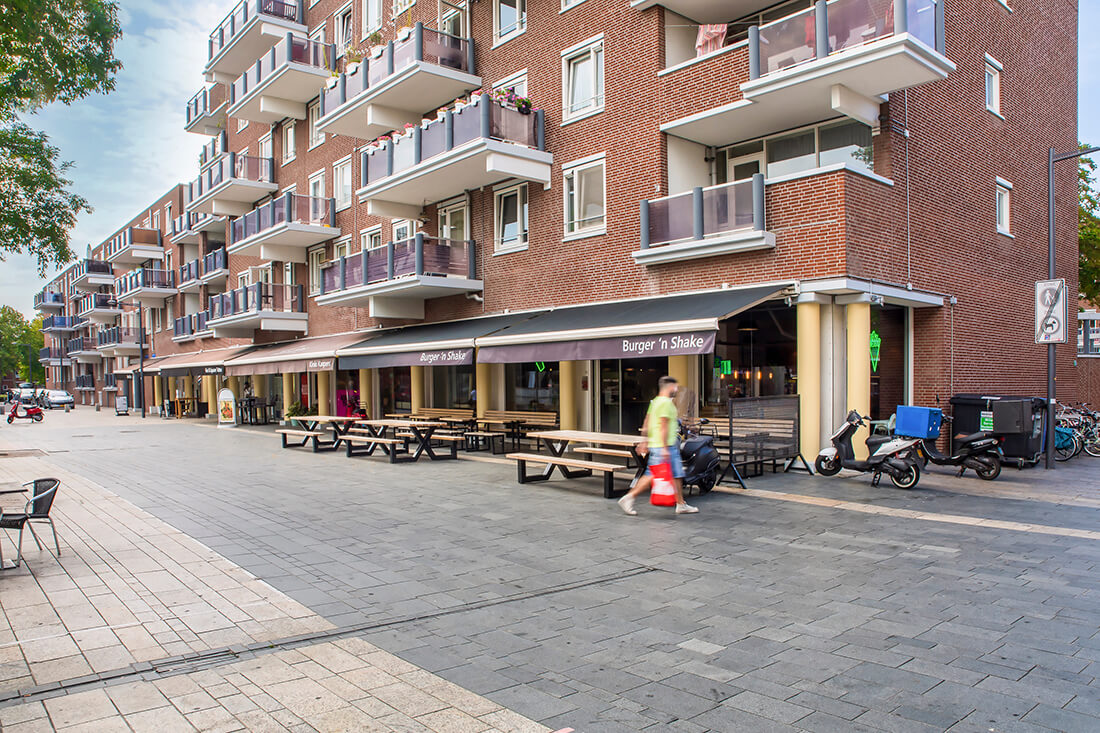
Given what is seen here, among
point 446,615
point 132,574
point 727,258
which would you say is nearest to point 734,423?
point 727,258

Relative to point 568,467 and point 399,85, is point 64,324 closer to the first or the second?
point 399,85

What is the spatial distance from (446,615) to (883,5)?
11356 mm

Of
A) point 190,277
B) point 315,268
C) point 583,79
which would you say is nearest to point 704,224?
point 583,79

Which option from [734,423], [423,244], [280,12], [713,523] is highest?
[280,12]

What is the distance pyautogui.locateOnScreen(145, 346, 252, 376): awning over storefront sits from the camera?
1230 inches

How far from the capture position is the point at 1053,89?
61.8ft

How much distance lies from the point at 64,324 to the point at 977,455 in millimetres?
85613

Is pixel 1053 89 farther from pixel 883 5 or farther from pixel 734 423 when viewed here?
pixel 734 423

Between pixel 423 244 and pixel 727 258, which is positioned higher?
pixel 423 244

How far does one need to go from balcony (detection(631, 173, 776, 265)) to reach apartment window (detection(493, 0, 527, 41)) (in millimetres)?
7356

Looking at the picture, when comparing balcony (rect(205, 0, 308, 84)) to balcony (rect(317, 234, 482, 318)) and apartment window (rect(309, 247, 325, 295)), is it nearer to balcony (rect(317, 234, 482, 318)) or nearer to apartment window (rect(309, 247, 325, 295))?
apartment window (rect(309, 247, 325, 295))

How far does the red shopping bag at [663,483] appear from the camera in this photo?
9102mm

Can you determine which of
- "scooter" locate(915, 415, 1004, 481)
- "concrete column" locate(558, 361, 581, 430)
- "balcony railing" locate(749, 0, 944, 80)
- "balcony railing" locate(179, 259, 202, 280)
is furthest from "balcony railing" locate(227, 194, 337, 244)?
"scooter" locate(915, 415, 1004, 481)

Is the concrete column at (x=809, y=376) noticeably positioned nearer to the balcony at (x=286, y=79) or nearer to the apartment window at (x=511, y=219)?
the apartment window at (x=511, y=219)
